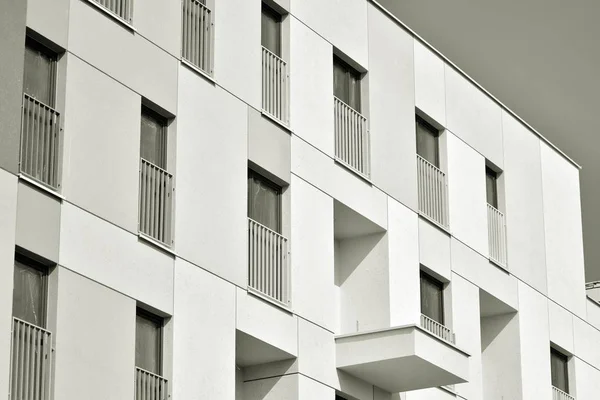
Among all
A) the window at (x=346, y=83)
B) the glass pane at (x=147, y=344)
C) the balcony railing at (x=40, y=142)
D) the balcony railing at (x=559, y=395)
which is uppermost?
the window at (x=346, y=83)

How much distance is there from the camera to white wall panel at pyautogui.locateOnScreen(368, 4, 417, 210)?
37363mm

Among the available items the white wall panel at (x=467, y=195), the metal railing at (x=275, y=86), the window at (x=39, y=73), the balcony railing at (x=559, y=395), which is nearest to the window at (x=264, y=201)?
the metal railing at (x=275, y=86)

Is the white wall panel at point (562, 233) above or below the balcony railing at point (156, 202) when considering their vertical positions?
above

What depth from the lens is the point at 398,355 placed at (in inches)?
1324

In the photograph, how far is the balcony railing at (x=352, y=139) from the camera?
36.1 meters

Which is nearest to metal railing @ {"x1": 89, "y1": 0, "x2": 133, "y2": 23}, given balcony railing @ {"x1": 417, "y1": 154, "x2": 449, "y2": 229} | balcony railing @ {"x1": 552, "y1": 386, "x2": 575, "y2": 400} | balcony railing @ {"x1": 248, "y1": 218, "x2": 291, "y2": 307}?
balcony railing @ {"x1": 248, "y1": 218, "x2": 291, "y2": 307}

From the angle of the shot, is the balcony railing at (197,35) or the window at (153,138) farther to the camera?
the balcony railing at (197,35)

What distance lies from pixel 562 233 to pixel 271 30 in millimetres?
13817

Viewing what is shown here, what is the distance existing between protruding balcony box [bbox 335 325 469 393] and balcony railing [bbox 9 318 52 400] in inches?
362

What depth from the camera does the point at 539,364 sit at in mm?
41906

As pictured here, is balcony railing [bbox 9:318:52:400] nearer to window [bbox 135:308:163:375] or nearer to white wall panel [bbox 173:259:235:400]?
window [bbox 135:308:163:375]

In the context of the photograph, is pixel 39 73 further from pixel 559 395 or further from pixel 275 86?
pixel 559 395

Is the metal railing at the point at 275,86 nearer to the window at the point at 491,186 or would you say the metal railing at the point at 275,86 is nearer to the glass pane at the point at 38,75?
the glass pane at the point at 38,75

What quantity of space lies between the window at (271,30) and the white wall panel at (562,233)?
12.4 m
